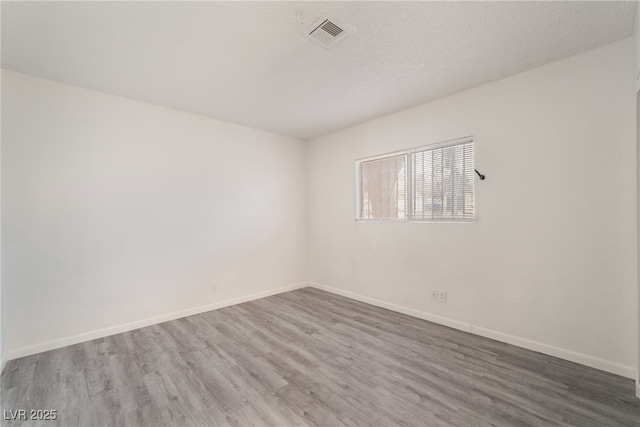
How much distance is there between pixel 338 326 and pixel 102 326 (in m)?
2.53

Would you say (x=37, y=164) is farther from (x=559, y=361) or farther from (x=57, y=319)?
(x=559, y=361)

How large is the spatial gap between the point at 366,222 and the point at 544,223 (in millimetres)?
2014

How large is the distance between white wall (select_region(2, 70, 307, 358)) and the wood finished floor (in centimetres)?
42

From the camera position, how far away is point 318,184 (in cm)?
464

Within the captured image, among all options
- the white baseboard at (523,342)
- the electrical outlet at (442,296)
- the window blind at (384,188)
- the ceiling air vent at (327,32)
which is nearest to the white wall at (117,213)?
the window blind at (384,188)

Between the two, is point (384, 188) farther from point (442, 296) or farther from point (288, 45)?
point (288, 45)

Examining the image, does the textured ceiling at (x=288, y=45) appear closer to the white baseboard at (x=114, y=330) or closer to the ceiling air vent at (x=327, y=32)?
the ceiling air vent at (x=327, y=32)

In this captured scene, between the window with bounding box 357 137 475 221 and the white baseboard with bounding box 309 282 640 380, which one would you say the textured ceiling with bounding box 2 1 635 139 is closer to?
the window with bounding box 357 137 475 221

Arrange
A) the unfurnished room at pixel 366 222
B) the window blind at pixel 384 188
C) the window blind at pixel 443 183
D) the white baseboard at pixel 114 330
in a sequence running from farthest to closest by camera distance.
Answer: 1. the window blind at pixel 384 188
2. the window blind at pixel 443 183
3. the white baseboard at pixel 114 330
4. the unfurnished room at pixel 366 222

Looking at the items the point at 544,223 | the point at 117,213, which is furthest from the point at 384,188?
the point at 117,213

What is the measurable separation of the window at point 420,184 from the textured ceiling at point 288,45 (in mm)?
694

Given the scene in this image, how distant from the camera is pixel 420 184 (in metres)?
3.33

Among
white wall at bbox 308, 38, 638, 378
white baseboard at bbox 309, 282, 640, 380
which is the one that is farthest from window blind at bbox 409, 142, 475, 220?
white baseboard at bbox 309, 282, 640, 380

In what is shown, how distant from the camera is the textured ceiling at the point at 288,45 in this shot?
1.73 m
